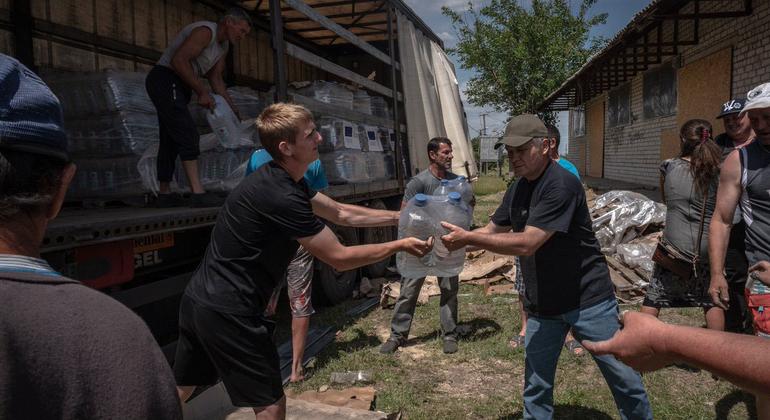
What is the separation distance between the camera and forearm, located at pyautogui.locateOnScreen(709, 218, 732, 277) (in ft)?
10.4

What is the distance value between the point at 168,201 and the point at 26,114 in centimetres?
333

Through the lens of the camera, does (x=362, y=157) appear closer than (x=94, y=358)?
No

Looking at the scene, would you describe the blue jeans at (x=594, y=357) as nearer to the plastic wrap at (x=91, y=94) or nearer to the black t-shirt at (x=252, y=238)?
the black t-shirt at (x=252, y=238)

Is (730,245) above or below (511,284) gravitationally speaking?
above

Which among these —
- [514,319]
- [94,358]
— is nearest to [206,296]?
[94,358]

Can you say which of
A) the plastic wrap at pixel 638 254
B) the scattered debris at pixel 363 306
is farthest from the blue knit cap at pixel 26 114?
the plastic wrap at pixel 638 254

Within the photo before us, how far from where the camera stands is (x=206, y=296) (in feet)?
8.36

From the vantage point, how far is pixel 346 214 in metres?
3.71

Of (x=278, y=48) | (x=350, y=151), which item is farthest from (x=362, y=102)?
(x=278, y=48)

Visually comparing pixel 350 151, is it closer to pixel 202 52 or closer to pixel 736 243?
pixel 202 52

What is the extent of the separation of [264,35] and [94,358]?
7.86 m

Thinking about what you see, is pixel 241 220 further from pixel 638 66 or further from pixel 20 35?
pixel 638 66

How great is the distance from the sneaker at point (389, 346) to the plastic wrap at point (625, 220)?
4502mm

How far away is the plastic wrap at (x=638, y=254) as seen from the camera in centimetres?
744
